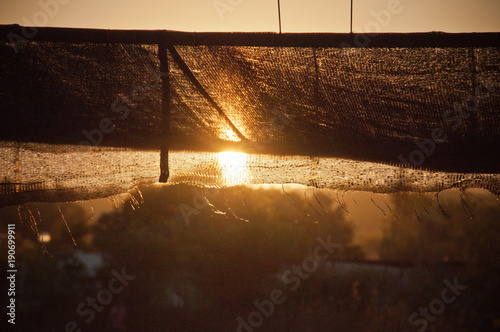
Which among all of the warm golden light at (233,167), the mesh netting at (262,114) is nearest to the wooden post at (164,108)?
the mesh netting at (262,114)

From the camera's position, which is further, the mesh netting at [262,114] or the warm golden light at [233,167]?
the warm golden light at [233,167]

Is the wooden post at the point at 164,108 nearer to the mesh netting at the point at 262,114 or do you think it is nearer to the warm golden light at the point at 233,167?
the mesh netting at the point at 262,114

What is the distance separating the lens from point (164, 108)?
158 centimetres

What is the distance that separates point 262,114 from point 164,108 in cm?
45

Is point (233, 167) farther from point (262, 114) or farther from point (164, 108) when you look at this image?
point (164, 108)

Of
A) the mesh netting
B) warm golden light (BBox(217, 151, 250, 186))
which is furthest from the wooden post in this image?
warm golden light (BBox(217, 151, 250, 186))

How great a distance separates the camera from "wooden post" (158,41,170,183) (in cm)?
140

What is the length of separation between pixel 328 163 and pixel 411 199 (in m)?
0.50

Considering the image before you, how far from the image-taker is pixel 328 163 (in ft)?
5.65

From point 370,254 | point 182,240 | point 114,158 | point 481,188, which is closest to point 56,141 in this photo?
point 114,158

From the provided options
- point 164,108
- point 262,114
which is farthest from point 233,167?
point 164,108

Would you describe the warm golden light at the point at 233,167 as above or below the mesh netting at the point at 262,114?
below

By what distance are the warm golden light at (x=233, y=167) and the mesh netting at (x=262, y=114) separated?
0.01m

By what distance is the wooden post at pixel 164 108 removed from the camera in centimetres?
140
